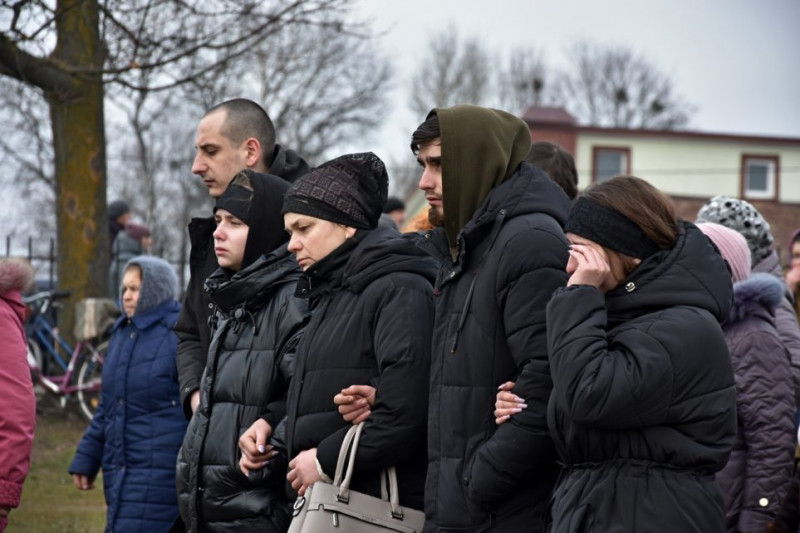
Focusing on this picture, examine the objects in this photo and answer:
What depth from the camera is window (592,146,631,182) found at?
36250mm

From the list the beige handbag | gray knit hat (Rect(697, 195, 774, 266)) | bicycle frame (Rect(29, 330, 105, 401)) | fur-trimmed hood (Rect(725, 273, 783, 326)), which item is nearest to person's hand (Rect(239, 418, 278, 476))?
the beige handbag

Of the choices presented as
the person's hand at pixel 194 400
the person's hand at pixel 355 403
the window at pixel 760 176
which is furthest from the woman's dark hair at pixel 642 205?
the window at pixel 760 176

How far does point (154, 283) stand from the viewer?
6.66 meters

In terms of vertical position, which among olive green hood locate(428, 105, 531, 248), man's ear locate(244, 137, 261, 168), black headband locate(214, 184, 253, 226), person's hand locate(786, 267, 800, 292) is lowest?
person's hand locate(786, 267, 800, 292)

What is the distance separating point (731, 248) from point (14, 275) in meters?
3.43

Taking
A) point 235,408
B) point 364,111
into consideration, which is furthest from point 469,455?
point 364,111

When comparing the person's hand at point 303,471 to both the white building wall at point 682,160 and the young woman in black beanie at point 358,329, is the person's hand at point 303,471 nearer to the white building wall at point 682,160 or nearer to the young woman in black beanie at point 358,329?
the young woman in black beanie at point 358,329

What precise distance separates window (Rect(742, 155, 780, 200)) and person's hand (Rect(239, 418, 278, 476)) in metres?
34.7

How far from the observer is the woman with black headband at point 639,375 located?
3.42m

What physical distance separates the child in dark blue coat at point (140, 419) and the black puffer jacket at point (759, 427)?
2.82m

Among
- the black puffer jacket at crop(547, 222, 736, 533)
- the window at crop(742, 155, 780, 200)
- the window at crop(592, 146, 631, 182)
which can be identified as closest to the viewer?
the black puffer jacket at crop(547, 222, 736, 533)

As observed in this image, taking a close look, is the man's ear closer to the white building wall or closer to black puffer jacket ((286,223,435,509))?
black puffer jacket ((286,223,435,509))

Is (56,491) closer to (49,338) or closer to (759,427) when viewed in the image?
(49,338)

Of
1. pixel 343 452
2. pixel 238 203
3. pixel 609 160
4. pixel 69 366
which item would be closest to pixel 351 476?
pixel 343 452
